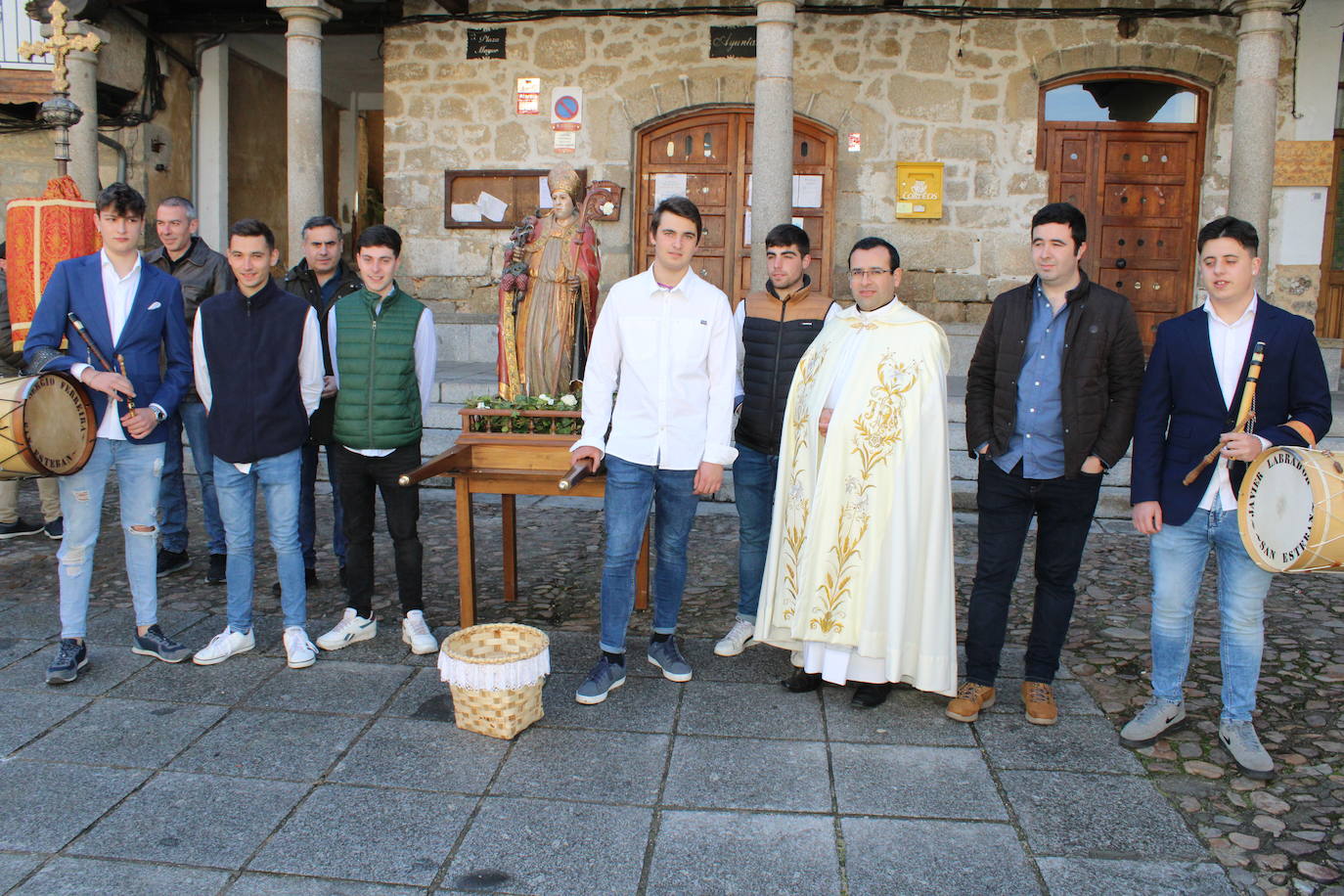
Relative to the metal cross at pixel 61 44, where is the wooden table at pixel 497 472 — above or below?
below

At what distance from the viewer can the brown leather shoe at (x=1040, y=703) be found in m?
3.71

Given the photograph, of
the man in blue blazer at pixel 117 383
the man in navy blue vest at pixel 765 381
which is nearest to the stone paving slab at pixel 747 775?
the man in navy blue vest at pixel 765 381

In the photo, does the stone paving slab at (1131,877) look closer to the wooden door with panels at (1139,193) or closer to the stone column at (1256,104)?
the stone column at (1256,104)

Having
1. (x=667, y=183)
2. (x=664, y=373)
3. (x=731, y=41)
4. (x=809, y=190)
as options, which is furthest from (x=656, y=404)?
(x=731, y=41)

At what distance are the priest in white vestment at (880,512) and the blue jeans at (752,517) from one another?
1.94 ft

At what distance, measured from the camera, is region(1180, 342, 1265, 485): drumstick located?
3.28 metres

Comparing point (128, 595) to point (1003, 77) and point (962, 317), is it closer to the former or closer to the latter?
point (962, 317)

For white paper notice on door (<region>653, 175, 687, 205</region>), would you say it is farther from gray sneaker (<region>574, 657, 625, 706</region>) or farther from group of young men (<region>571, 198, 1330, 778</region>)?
A: gray sneaker (<region>574, 657, 625, 706</region>)

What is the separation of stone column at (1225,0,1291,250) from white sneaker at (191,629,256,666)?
7.71m

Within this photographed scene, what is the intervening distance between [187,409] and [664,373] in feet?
9.02

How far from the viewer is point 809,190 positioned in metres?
10.0

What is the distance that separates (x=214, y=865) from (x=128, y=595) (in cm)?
267

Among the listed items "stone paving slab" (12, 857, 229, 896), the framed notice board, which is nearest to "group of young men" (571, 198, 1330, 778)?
"stone paving slab" (12, 857, 229, 896)

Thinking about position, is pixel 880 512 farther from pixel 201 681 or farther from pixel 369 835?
pixel 201 681
